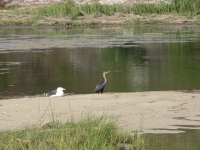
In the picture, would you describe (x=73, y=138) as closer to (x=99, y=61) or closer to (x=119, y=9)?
(x=99, y=61)

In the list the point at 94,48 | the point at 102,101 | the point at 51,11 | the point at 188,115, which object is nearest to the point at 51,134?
the point at 188,115

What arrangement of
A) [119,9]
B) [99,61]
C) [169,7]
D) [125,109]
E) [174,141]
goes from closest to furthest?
[174,141], [125,109], [99,61], [169,7], [119,9]

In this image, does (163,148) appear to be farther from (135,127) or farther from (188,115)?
(188,115)

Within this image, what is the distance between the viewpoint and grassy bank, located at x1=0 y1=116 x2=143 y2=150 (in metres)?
8.23

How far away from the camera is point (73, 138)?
8.42 metres

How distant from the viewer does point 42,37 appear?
33.2m

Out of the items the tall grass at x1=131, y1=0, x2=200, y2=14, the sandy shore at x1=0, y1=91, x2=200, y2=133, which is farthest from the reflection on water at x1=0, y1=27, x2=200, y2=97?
the tall grass at x1=131, y1=0, x2=200, y2=14

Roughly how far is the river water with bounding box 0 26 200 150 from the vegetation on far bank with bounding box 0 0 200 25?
257 inches

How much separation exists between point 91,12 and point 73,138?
119 ft

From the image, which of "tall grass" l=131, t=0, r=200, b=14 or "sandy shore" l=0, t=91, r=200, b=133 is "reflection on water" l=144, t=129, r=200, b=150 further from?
"tall grass" l=131, t=0, r=200, b=14

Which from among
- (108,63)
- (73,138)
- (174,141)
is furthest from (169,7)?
(73,138)

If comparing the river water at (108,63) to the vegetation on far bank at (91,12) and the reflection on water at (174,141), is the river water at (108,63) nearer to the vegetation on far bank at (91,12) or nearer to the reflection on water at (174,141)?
the reflection on water at (174,141)

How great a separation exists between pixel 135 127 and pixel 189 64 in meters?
11.0

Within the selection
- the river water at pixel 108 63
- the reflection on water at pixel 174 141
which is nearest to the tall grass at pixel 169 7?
the river water at pixel 108 63
